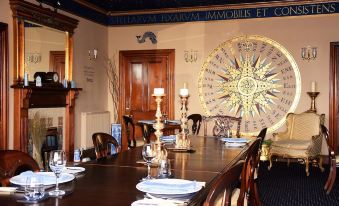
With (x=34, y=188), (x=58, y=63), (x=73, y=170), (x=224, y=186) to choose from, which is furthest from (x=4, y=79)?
(x=224, y=186)

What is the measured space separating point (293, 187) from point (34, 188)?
13.4 feet

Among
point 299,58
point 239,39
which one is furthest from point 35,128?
point 299,58

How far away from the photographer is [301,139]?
6.38m

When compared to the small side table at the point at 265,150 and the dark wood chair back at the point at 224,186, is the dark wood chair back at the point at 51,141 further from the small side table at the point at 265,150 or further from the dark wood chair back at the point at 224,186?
the dark wood chair back at the point at 224,186

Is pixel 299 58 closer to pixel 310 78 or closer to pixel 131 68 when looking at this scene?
pixel 310 78

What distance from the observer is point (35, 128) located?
213 inches

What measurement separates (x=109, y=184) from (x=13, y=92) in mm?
3712

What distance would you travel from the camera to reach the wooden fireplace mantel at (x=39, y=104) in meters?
5.14

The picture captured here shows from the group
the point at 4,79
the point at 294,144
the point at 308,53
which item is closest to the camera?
the point at 4,79

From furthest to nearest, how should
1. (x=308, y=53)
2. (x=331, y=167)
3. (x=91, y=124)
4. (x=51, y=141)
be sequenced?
(x=91, y=124)
(x=308, y=53)
(x=51, y=141)
(x=331, y=167)

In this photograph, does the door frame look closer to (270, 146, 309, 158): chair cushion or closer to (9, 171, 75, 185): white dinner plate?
(9, 171, 75, 185): white dinner plate

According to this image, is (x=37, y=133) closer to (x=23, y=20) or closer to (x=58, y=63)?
(x=58, y=63)

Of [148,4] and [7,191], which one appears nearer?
[7,191]

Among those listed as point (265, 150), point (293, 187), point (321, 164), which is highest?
point (265, 150)
